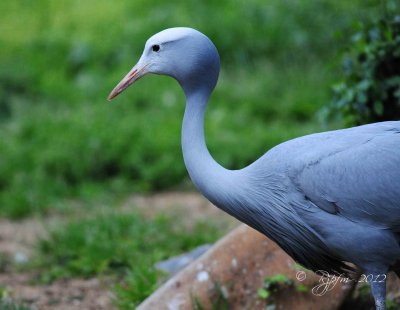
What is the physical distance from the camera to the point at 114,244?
5836 mm

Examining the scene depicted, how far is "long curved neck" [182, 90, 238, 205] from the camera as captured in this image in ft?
12.0

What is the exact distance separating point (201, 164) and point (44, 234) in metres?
3.08

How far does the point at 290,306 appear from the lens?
4438 mm

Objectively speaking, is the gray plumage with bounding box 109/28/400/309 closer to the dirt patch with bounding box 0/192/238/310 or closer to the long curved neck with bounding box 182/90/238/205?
the long curved neck with bounding box 182/90/238/205

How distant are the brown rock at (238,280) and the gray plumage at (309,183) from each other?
590 millimetres

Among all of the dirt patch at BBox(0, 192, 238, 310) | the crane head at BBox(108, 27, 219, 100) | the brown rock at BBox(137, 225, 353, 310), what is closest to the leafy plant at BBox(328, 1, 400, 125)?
the brown rock at BBox(137, 225, 353, 310)

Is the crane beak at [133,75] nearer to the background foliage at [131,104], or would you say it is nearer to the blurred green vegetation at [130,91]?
the background foliage at [131,104]

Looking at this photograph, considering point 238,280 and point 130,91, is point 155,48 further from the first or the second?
point 130,91

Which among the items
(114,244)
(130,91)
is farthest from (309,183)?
(130,91)

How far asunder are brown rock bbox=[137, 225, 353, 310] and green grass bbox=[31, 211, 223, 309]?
66cm

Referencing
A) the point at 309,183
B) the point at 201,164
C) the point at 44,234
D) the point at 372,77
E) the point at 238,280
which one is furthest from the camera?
the point at 44,234

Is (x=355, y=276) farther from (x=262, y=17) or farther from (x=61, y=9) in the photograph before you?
(x=61, y=9)

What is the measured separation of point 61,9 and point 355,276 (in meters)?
7.35

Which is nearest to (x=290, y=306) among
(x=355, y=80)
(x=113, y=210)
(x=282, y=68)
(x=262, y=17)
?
(x=355, y=80)
